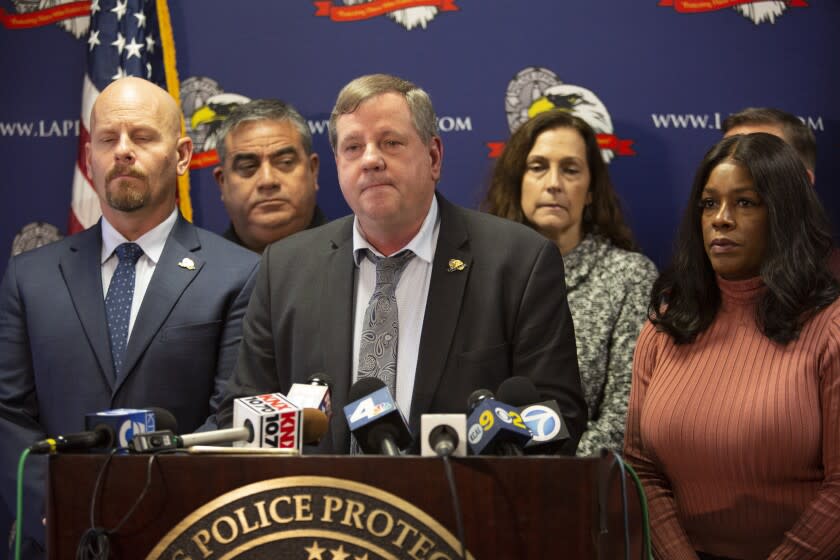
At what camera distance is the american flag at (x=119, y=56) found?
4.19 meters

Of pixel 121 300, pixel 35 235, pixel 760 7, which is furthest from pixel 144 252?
pixel 760 7

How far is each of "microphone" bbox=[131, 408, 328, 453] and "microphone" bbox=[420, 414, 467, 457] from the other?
0.98 feet

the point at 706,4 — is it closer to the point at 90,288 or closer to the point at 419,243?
the point at 419,243

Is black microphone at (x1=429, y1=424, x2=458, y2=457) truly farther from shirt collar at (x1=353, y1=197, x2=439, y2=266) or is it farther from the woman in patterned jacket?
the woman in patterned jacket

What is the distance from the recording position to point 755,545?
2.60m

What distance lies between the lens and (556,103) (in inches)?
165

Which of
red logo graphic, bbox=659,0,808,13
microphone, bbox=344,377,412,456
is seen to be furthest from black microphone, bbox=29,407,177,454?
red logo graphic, bbox=659,0,808,13

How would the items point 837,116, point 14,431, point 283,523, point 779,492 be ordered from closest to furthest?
point 283,523 → point 779,492 → point 14,431 → point 837,116

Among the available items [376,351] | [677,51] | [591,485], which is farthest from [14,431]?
[677,51]

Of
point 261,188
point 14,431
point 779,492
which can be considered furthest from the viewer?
point 261,188

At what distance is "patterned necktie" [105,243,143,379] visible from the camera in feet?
10.0

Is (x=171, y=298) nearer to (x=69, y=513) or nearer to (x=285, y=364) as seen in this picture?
(x=285, y=364)

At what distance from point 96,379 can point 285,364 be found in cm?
67

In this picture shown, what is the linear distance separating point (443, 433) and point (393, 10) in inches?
113
